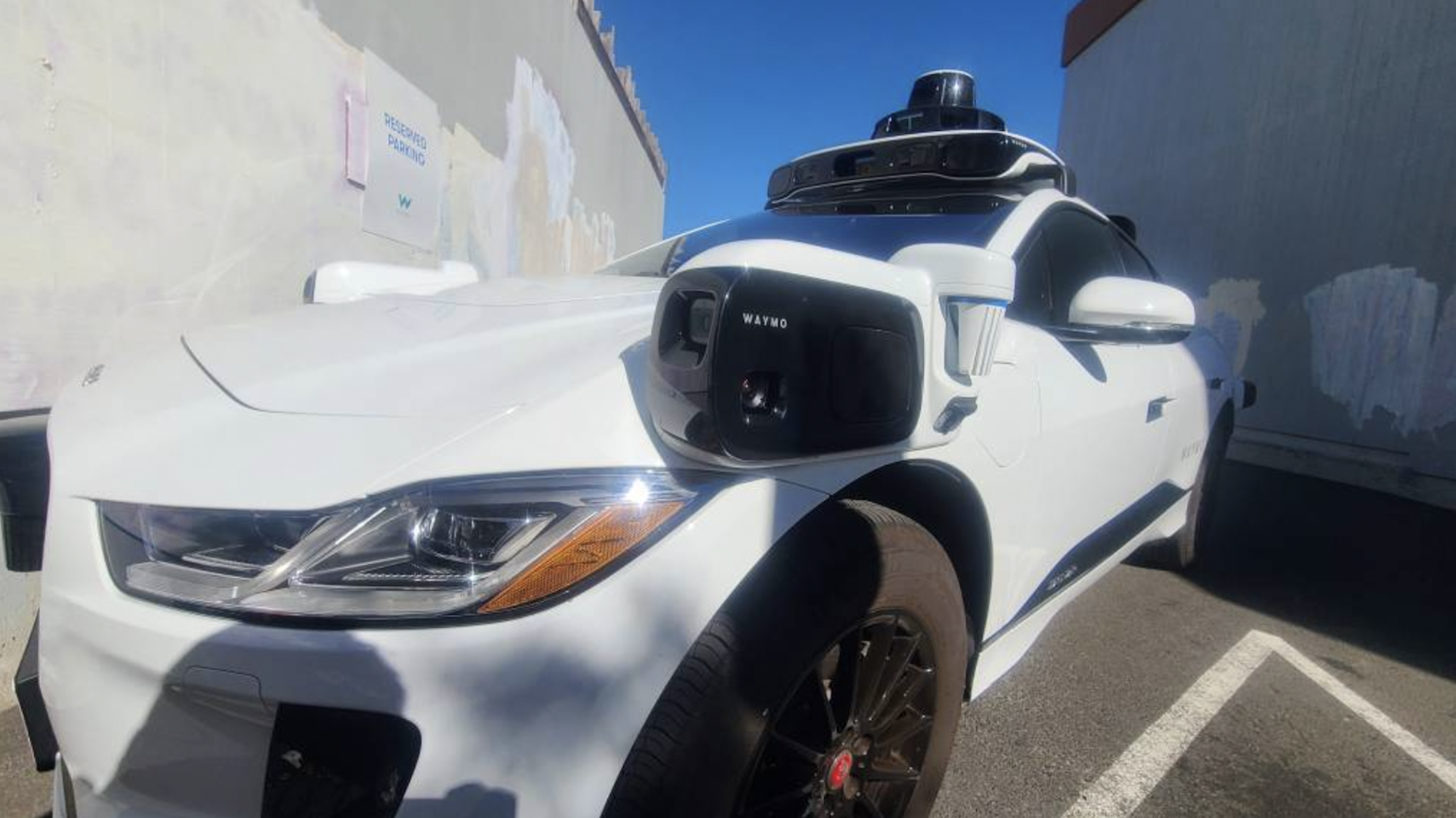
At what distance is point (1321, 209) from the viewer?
765cm

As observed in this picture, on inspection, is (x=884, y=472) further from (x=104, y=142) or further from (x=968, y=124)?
(x=968, y=124)

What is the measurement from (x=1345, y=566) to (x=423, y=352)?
5062mm

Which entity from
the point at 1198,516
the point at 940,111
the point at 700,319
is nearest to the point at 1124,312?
the point at 700,319

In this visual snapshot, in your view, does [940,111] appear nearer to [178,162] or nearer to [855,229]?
[855,229]

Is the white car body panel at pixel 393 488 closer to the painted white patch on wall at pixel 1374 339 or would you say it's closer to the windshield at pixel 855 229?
the windshield at pixel 855 229

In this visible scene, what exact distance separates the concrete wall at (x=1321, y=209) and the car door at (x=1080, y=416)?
5.57 m

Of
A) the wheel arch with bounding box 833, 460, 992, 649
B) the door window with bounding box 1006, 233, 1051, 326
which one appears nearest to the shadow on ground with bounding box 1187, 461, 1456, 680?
the door window with bounding box 1006, 233, 1051, 326

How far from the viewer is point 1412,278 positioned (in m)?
6.63

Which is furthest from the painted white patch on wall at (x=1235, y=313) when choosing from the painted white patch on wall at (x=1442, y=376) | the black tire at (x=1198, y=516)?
the black tire at (x=1198, y=516)

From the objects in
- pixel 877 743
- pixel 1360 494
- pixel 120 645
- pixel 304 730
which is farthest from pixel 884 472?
pixel 1360 494

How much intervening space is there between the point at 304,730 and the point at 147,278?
2.63m

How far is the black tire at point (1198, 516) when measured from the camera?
375 cm

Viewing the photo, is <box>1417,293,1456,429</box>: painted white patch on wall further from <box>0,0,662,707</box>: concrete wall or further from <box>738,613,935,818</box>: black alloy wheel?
<box>0,0,662,707</box>: concrete wall

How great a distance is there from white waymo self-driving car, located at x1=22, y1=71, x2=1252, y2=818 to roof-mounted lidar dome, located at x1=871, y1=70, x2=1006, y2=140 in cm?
462
